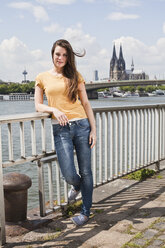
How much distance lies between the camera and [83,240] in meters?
2.72

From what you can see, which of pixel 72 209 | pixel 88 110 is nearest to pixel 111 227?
pixel 72 209

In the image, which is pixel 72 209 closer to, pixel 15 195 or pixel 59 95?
pixel 15 195

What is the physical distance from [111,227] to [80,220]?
28 cm

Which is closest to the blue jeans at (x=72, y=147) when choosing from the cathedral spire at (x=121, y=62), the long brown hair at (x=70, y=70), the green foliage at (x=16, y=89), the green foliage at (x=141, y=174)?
the long brown hair at (x=70, y=70)

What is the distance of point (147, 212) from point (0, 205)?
148cm

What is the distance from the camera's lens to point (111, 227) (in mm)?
2994

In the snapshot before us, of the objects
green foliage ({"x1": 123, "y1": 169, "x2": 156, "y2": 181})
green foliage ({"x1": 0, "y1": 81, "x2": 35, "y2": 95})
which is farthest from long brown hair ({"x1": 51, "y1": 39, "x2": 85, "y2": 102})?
green foliage ({"x1": 0, "y1": 81, "x2": 35, "y2": 95})

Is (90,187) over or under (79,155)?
under

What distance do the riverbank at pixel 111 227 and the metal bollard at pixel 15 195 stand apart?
18cm

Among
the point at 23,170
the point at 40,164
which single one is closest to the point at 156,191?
the point at 40,164

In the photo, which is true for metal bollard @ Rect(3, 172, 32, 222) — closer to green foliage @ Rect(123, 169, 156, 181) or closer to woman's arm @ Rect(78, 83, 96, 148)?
woman's arm @ Rect(78, 83, 96, 148)

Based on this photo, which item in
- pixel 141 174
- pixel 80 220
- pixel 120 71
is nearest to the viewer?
pixel 80 220

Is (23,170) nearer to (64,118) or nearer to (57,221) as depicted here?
(57,221)

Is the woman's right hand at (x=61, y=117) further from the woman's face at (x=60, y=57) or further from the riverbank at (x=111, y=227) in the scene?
the riverbank at (x=111, y=227)
